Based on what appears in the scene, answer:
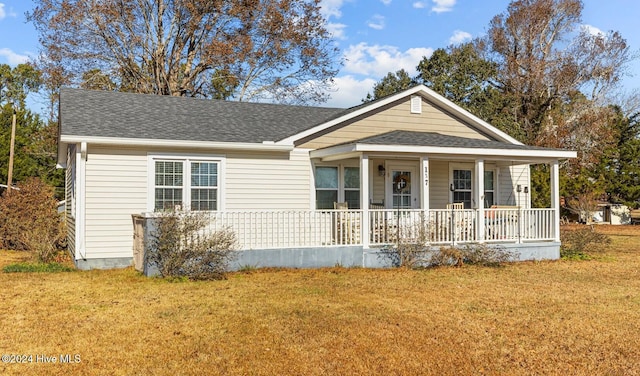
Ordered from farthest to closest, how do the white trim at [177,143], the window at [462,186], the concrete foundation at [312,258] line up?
the window at [462,186] → the concrete foundation at [312,258] → the white trim at [177,143]

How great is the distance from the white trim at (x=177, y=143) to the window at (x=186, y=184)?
1.58 feet

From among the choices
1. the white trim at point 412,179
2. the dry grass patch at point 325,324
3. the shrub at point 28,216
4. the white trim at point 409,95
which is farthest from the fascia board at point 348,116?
the shrub at point 28,216

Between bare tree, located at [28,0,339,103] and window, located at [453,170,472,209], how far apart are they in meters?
15.3

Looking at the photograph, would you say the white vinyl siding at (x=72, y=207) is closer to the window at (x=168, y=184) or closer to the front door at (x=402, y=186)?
the window at (x=168, y=184)

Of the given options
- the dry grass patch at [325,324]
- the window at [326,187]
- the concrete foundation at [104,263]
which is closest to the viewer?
the dry grass patch at [325,324]

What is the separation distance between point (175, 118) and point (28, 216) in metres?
5.72

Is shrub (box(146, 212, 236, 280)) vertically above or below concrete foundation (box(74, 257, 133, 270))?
above

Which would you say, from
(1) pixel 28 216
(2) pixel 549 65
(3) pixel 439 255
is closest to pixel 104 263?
(1) pixel 28 216

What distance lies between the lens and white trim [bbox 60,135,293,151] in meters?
10.9

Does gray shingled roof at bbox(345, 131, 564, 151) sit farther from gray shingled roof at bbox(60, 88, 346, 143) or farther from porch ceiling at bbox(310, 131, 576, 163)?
gray shingled roof at bbox(60, 88, 346, 143)

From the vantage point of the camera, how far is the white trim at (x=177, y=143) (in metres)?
10.9

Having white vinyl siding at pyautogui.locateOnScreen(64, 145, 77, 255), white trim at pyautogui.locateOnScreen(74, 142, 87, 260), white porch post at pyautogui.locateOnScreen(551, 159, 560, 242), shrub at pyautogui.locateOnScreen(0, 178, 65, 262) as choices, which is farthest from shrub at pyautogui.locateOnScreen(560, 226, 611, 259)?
shrub at pyautogui.locateOnScreen(0, 178, 65, 262)

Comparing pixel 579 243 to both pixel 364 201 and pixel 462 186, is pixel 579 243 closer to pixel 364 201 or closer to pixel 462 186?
pixel 462 186

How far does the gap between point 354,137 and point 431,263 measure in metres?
4.08
